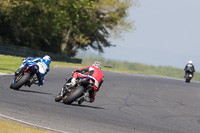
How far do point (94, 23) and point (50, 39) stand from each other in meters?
8.16

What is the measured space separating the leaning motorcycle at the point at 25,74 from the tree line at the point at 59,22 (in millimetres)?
31757

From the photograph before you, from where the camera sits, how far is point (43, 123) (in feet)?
29.7

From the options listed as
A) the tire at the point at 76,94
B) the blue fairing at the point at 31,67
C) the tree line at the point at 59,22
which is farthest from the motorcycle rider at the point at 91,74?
the tree line at the point at 59,22

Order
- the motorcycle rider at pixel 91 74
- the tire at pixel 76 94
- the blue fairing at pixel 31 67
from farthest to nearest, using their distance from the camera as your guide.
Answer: the blue fairing at pixel 31 67, the motorcycle rider at pixel 91 74, the tire at pixel 76 94

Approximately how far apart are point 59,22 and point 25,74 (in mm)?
44488

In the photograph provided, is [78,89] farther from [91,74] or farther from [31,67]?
[31,67]

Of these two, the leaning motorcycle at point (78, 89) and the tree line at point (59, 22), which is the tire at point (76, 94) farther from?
the tree line at point (59, 22)

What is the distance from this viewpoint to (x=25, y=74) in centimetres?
1411

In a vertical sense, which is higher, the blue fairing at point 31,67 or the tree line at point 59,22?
the tree line at point 59,22

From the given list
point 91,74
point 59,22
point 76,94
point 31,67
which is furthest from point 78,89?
point 59,22

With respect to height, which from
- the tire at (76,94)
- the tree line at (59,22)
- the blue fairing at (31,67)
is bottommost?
the tire at (76,94)

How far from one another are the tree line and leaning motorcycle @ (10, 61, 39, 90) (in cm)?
3176

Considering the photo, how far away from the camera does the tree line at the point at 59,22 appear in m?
50.2

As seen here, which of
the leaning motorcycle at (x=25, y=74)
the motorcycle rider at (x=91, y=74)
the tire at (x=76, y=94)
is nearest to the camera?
the tire at (x=76, y=94)
